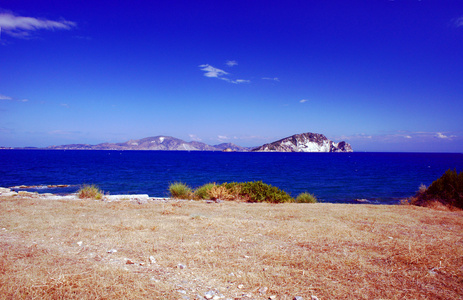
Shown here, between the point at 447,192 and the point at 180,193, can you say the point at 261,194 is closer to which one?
the point at 180,193

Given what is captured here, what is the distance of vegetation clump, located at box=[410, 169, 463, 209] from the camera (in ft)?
42.1

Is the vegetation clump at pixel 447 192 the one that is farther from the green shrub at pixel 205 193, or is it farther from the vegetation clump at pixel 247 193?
the green shrub at pixel 205 193

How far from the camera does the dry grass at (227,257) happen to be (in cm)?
388

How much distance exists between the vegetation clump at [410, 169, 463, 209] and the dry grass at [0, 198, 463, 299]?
4870 mm

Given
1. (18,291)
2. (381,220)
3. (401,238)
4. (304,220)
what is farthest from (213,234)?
(381,220)

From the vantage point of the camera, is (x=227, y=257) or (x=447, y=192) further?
(x=447, y=192)

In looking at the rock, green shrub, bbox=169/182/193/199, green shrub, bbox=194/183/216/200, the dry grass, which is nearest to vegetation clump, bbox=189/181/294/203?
green shrub, bbox=194/183/216/200

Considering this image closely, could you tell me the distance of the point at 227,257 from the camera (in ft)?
17.4

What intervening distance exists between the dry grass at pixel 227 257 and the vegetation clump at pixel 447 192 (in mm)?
4870

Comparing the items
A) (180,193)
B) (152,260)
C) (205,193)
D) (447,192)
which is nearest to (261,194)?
(205,193)

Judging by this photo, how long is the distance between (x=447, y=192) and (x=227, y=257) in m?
13.7

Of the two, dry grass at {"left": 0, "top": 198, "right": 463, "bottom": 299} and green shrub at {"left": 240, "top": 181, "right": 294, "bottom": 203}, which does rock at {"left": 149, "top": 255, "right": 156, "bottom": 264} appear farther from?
green shrub at {"left": 240, "top": 181, "right": 294, "bottom": 203}

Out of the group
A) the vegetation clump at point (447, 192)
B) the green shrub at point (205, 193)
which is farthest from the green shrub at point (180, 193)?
the vegetation clump at point (447, 192)

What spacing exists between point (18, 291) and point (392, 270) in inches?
→ 236
